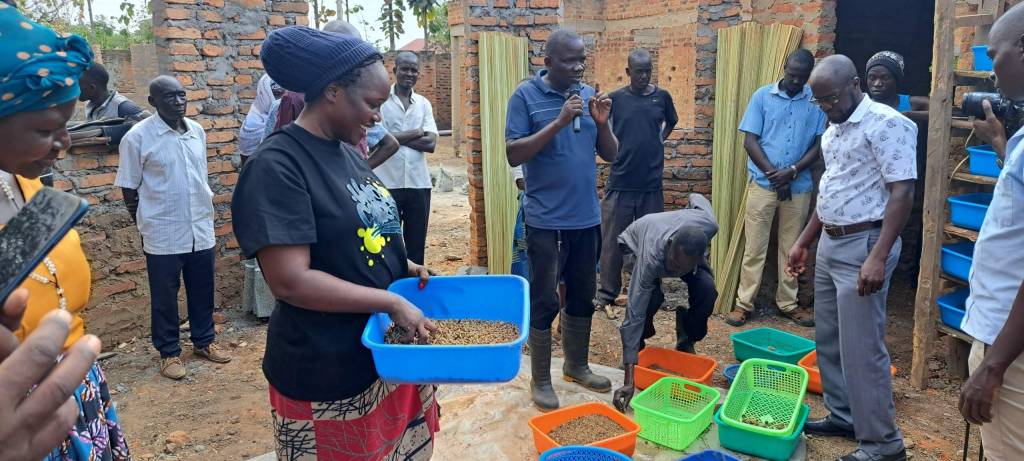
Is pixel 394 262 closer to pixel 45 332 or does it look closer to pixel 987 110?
pixel 45 332

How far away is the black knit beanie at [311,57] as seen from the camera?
1.76 meters

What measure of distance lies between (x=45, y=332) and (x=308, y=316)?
1.01 m

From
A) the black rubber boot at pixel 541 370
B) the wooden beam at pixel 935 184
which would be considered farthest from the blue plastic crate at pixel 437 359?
the wooden beam at pixel 935 184

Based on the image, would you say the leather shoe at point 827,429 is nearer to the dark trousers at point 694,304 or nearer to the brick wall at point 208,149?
the dark trousers at point 694,304

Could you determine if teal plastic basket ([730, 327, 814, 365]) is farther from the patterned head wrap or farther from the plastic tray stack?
the patterned head wrap

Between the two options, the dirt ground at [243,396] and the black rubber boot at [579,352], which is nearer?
the dirt ground at [243,396]

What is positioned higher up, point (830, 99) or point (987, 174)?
point (830, 99)

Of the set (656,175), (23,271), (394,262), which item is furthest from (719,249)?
(23,271)

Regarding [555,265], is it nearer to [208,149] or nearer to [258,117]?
[258,117]

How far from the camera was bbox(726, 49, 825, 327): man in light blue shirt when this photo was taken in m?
5.00

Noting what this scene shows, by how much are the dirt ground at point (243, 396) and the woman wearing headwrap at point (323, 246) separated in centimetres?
194

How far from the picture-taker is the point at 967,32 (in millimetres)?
4344

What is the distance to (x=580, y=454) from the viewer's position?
114 inches

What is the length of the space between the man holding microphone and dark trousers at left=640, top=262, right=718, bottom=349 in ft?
1.74
